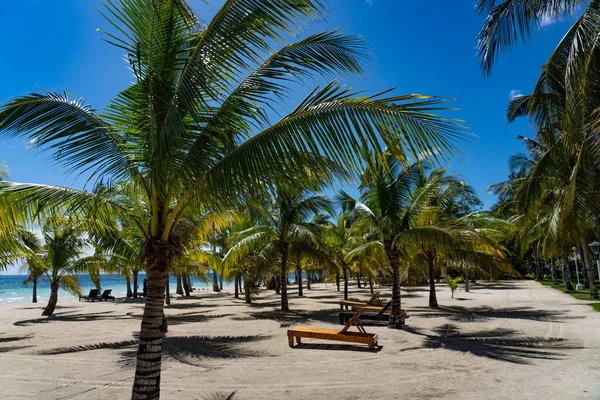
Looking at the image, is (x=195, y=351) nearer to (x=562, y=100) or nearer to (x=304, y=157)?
(x=304, y=157)

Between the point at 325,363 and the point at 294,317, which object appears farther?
the point at 294,317

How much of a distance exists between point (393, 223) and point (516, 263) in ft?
141

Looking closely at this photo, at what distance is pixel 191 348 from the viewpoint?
9.34m

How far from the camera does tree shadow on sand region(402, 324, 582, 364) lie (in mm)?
7762

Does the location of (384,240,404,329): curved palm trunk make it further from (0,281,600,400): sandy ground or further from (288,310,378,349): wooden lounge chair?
(288,310,378,349): wooden lounge chair

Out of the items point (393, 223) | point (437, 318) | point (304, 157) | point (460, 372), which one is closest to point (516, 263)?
point (437, 318)

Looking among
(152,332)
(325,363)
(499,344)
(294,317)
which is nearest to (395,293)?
(499,344)

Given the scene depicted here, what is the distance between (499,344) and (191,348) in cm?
741

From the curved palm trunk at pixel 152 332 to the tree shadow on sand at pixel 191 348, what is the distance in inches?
141

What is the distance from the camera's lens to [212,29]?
159 inches

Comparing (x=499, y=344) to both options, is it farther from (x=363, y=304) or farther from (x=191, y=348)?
(x=191, y=348)

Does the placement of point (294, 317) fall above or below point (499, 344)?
below

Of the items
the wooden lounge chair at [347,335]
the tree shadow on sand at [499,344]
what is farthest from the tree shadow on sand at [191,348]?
the tree shadow on sand at [499,344]

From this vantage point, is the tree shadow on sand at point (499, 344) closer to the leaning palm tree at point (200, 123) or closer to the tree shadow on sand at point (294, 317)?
the tree shadow on sand at point (294, 317)
